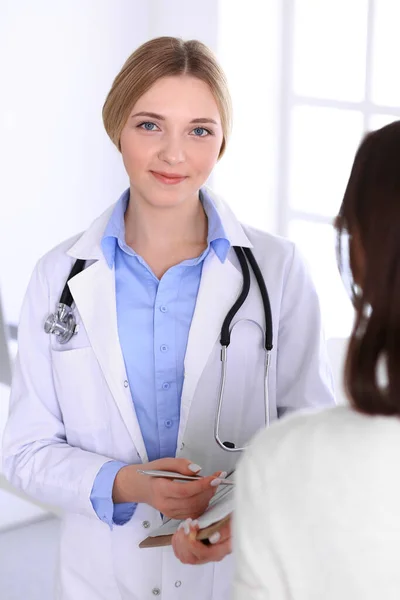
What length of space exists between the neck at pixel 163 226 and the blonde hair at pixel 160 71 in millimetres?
145

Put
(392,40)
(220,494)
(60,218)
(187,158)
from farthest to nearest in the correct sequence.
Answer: (60,218) < (392,40) < (187,158) < (220,494)

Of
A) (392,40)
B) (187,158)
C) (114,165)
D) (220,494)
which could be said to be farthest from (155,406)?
(114,165)

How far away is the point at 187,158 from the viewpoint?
5.05ft

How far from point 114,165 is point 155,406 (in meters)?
1.84

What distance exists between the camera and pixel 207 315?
158 centimetres

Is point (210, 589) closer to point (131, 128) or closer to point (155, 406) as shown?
point (155, 406)

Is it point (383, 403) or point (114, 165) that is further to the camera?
point (114, 165)

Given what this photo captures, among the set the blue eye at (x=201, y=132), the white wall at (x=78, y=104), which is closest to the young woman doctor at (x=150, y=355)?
the blue eye at (x=201, y=132)

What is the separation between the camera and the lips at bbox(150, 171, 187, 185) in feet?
5.05

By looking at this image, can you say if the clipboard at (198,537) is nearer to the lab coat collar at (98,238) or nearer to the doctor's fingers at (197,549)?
the doctor's fingers at (197,549)

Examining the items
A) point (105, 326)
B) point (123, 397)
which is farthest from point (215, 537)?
point (105, 326)

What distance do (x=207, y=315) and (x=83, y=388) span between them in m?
0.25

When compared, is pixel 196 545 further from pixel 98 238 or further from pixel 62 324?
pixel 98 238

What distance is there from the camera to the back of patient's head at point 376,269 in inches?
32.8
